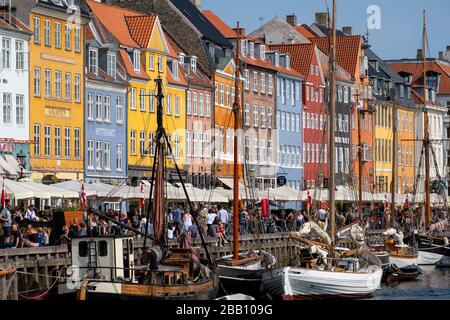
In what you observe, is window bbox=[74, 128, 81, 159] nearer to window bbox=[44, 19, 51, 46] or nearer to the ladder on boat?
window bbox=[44, 19, 51, 46]

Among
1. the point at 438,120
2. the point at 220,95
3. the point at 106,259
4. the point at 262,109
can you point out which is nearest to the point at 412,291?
the point at 106,259

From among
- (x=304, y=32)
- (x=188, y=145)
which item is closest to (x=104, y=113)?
(x=188, y=145)

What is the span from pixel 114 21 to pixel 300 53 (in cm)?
3113

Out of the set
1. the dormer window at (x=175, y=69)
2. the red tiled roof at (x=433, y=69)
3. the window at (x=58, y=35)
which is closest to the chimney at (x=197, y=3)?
the dormer window at (x=175, y=69)

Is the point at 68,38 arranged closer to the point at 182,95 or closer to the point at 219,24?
the point at 182,95

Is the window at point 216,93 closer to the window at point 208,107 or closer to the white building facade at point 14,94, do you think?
the window at point 208,107

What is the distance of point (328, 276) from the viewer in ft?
144

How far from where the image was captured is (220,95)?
301 feet

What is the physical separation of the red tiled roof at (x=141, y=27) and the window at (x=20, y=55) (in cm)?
1410

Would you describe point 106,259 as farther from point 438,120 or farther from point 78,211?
point 438,120

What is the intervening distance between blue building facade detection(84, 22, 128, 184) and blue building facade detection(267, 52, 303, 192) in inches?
1050

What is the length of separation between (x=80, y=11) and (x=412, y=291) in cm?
2679

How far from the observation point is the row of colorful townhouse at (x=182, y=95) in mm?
68125

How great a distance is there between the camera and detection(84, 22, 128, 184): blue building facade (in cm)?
7369
